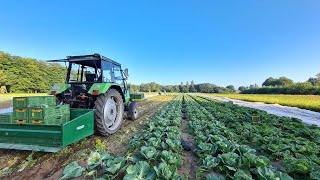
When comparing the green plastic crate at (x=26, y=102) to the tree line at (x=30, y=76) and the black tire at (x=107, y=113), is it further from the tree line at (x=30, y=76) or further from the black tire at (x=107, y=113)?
the tree line at (x=30, y=76)

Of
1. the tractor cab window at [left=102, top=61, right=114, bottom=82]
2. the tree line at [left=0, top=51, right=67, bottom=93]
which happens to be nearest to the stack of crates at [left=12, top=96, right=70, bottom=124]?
the tractor cab window at [left=102, top=61, right=114, bottom=82]

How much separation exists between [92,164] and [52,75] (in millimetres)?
52073

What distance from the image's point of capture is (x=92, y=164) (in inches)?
101

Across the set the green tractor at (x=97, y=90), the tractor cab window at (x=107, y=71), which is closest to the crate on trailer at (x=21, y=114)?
the green tractor at (x=97, y=90)

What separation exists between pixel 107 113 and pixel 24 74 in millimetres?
46633

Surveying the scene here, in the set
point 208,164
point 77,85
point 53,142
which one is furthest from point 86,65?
point 208,164

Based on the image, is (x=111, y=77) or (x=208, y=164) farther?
(x=111, y=77)

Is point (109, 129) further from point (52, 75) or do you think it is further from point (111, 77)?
point (52, 75)

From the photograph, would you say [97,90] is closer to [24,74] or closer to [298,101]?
[298,101]

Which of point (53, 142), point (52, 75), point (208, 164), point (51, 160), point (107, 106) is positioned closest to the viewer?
point (208, 164)

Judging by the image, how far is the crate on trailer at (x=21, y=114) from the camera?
3.65 metres

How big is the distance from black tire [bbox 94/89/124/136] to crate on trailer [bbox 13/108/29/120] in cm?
137

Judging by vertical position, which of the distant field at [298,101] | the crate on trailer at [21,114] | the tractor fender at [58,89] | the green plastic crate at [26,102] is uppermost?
the tractor fender at [58,89]

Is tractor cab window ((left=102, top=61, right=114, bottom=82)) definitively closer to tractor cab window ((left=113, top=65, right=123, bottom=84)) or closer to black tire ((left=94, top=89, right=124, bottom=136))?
tractor cab window ((left=113, top=65, right=123, bottom=84))
